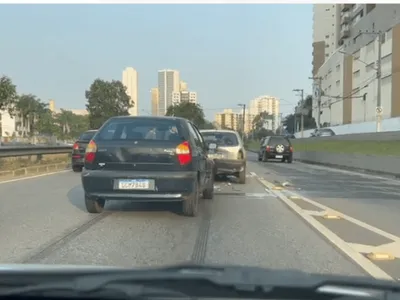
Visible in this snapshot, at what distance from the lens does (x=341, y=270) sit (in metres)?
5.60

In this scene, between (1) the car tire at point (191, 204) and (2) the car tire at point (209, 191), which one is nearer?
(1) the car tire at point (191, 204)

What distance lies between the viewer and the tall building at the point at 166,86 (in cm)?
11425

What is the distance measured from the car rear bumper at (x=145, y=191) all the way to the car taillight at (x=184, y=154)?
7.6 inches

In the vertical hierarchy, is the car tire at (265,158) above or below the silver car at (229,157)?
below

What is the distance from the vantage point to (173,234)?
7508mm

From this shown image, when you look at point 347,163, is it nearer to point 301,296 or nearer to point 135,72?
point 301,296

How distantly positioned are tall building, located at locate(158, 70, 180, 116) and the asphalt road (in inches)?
4020

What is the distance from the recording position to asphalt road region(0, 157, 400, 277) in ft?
19.7

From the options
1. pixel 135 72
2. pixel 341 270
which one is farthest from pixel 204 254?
pixel 135 72

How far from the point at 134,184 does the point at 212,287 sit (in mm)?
5567

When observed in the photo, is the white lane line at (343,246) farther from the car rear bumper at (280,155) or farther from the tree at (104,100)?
the tree at (104,100)

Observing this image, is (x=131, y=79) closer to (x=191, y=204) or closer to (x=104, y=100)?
(x=104, y=100)

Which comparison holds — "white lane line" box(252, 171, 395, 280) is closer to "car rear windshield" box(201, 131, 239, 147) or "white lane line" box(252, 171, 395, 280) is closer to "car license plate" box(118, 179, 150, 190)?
"car license plate" box(118, 179, 150, 190)

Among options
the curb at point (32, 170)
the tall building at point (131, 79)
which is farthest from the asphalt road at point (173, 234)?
the tall building at point (131, 79)
